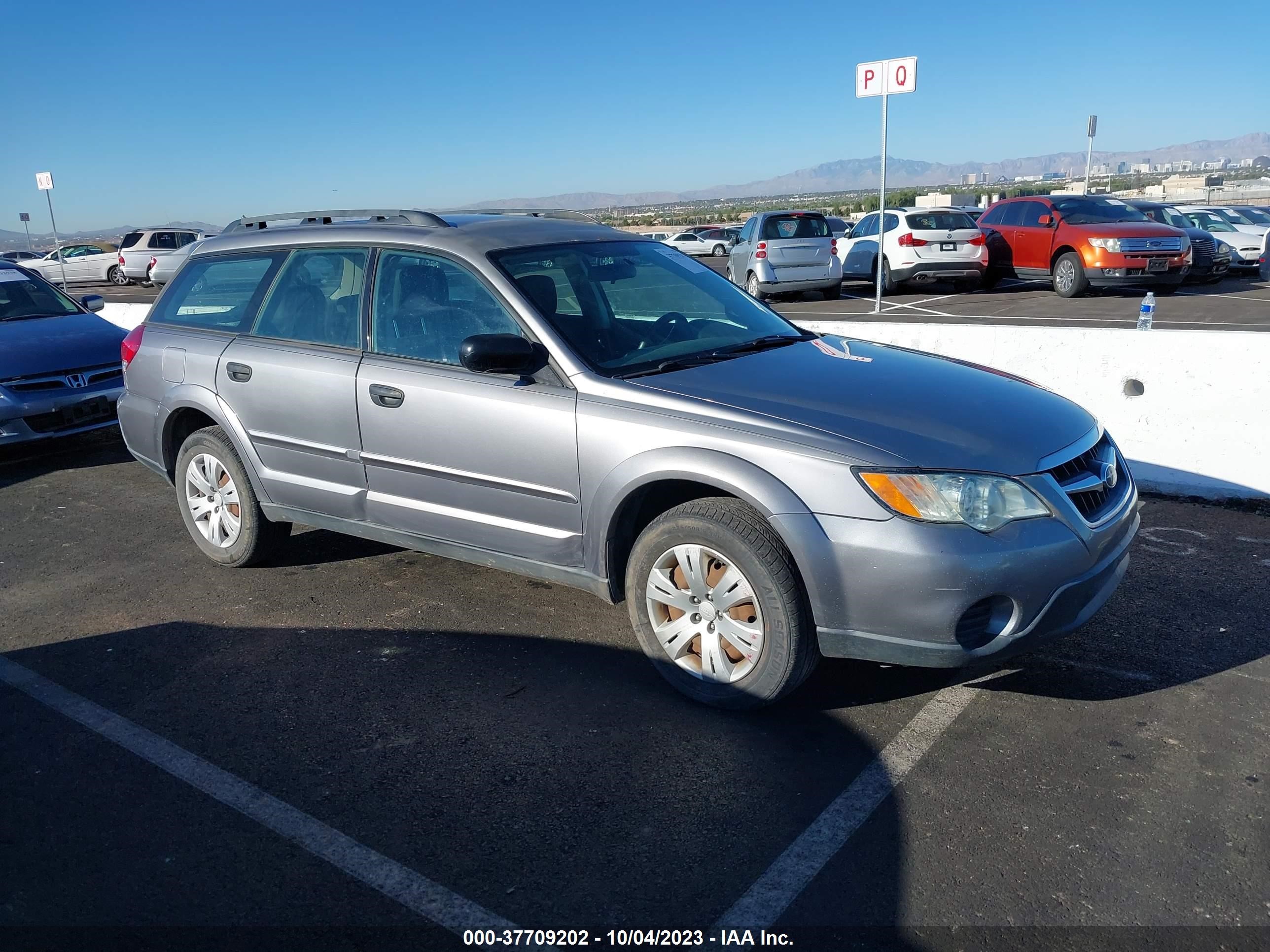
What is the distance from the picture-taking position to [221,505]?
5438 mm

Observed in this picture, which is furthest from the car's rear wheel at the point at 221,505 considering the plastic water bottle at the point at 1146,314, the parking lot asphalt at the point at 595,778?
the plastic water bottle at the point at 1146,314

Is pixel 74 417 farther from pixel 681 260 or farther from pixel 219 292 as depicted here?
pixel 681 260

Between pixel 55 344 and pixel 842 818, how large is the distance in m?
7.68

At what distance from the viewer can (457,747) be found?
11.8 ft

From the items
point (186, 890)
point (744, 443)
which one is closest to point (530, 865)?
point (186, 890)

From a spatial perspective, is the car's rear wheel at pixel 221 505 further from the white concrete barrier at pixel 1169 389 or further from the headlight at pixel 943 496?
the white concrete barrier at pixel 1169 389

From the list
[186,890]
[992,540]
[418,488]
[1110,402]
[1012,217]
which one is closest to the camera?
[186,890]

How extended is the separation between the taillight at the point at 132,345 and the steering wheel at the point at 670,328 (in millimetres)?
3172

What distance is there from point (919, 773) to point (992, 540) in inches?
31.3

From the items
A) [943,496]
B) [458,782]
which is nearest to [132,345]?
[458,782]

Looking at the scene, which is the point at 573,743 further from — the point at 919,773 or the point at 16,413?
the point at 16,413

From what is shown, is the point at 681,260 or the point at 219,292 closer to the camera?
the point at 681,260

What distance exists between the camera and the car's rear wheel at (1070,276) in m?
16.8

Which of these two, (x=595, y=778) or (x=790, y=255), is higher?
(x=790, y=255)
